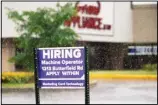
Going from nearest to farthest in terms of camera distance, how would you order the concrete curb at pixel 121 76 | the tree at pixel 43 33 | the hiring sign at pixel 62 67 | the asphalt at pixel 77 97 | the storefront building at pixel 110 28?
1. the hiring sign at pixel 62 67
2. the asphalt at pixel 77 97
3. the tree at pixel 43 33
4. the concrete curb at pixel 121 76
5. the storefront building at pixel 110 28

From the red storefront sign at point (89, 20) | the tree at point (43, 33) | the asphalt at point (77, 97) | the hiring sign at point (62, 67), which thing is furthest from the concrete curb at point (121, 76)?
the hiring sign at point (62, 67)

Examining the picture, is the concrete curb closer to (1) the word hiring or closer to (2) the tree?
(2) the tree

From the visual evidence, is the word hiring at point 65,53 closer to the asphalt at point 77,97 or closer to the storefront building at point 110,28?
the asphalt at point 77,97

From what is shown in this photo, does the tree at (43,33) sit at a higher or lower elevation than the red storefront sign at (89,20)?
lower

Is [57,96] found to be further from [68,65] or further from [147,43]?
[147,43]

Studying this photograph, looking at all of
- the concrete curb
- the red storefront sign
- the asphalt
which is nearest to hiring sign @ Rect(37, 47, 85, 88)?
the asphalt

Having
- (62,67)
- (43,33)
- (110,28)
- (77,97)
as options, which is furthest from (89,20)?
(62,67)

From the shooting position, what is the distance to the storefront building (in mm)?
28219

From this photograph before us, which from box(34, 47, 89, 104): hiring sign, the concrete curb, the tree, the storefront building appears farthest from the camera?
the storefront building

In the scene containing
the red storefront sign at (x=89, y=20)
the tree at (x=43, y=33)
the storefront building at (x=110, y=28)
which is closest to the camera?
the tree at (x=43, y=33)

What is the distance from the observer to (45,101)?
1392cm

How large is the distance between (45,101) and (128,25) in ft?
60.1

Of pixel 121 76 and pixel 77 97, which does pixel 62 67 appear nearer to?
pixel 77 97

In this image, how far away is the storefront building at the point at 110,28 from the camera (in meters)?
28.2
